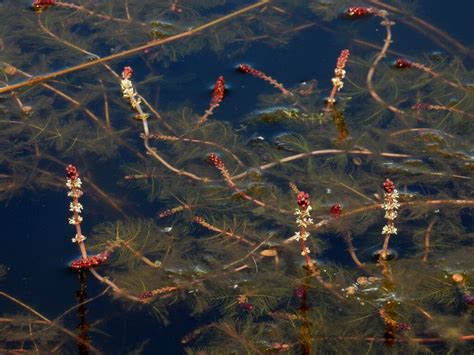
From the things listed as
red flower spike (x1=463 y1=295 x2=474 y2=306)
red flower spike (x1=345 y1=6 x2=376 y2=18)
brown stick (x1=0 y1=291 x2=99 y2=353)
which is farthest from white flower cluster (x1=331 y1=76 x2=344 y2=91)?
brown stick (x1=0 y1=291 x2=99 y2=353)

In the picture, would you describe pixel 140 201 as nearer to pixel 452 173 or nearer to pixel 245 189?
pixel 245 189

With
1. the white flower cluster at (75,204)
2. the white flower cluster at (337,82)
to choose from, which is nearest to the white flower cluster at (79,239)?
the white flower cluster at (75,204)

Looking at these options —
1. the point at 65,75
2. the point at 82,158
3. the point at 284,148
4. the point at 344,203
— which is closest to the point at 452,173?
the point at 344,203

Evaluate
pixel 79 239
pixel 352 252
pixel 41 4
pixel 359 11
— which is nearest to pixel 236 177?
pixel 352 252

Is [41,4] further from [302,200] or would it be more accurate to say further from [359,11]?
[302,200]

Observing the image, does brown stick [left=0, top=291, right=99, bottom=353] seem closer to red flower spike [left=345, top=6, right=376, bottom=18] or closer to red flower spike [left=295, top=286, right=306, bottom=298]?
red flower spike [left=295, top=286, right=306, bottom=298]

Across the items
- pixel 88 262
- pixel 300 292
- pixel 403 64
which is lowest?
pixel 88 262
